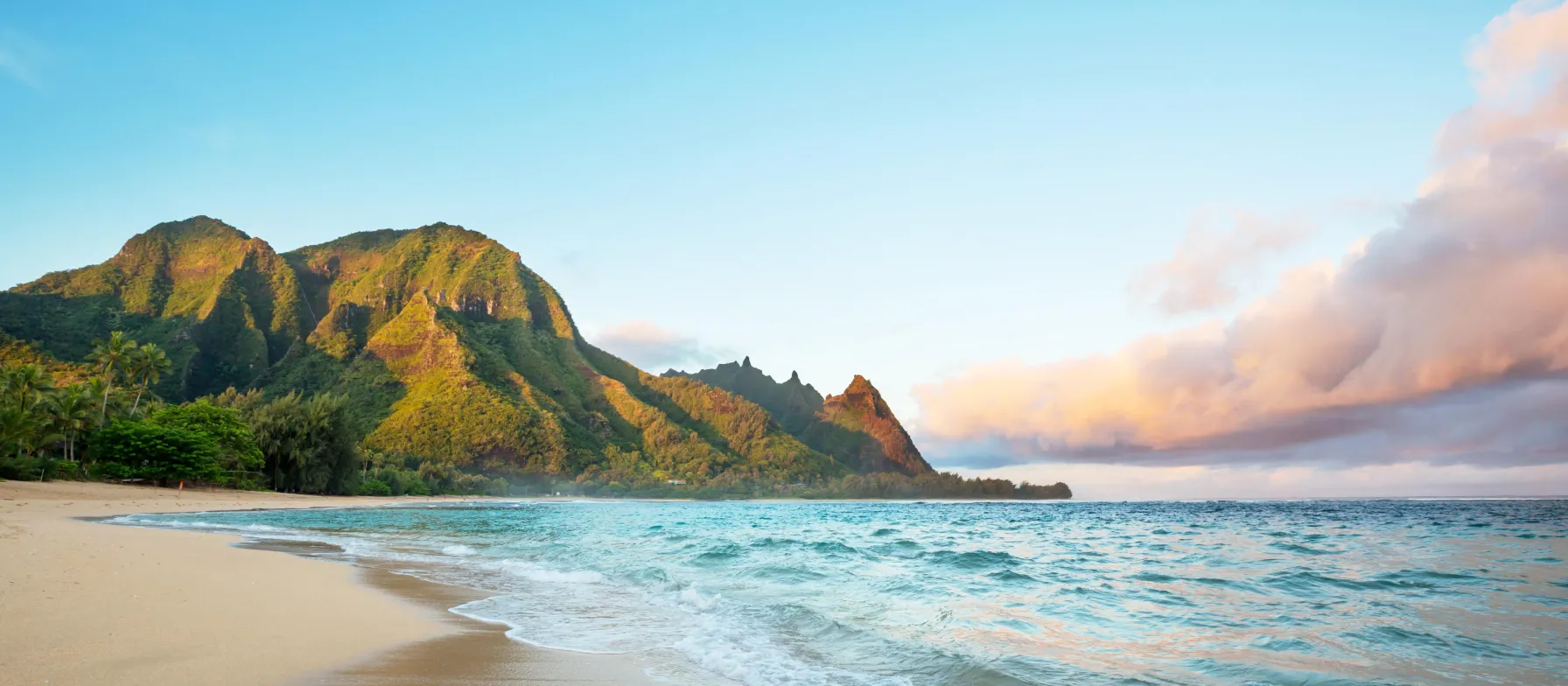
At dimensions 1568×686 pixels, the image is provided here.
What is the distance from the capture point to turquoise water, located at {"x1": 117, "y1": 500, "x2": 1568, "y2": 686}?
314 inches

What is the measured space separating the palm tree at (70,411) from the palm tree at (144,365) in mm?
13867

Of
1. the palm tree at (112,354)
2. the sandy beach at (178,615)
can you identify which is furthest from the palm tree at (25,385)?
the sandy beach at (178,615)

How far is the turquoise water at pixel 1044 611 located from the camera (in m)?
7.98

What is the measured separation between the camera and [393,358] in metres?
194

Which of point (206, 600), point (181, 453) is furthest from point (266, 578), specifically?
point (181, 453)

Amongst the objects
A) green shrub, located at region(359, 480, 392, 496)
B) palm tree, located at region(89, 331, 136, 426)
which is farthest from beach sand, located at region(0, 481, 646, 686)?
green shrub, located at region(359, 480, 392, 496)

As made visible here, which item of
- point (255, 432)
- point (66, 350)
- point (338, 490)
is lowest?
point (338, 490)

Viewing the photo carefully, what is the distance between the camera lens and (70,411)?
195 ft

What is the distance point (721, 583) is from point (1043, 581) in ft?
21.4

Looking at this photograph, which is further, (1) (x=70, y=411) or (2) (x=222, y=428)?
(2) (x=222, y=428)

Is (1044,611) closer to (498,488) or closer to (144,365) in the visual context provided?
(144,365)

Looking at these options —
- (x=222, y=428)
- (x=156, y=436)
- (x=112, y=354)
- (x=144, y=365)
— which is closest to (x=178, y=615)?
(x=156, y=436)

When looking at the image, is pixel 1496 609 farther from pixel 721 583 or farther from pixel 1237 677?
pixel 721 583

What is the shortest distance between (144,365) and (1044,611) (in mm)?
97180
